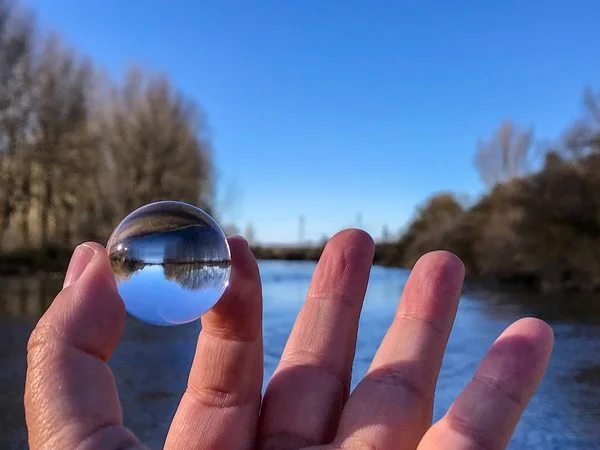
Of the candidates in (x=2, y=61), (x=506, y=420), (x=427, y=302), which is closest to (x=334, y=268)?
(x=427, y=302)

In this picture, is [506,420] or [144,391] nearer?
[506,420]

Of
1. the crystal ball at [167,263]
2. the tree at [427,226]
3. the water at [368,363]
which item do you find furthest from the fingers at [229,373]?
the tree at [427,226]

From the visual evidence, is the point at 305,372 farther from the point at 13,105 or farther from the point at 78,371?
the point at 13,105

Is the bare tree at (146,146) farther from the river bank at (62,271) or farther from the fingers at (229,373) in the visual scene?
the fingers at (229,373)

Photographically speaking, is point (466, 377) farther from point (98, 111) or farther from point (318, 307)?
point (98, 111)

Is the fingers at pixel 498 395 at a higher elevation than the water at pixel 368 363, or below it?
higher

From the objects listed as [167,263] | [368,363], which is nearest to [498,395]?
[167,263]

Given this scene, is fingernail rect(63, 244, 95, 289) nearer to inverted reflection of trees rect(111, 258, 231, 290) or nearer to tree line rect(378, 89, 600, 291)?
inverted reflection of trees rect(111, 258, 231, 290)
